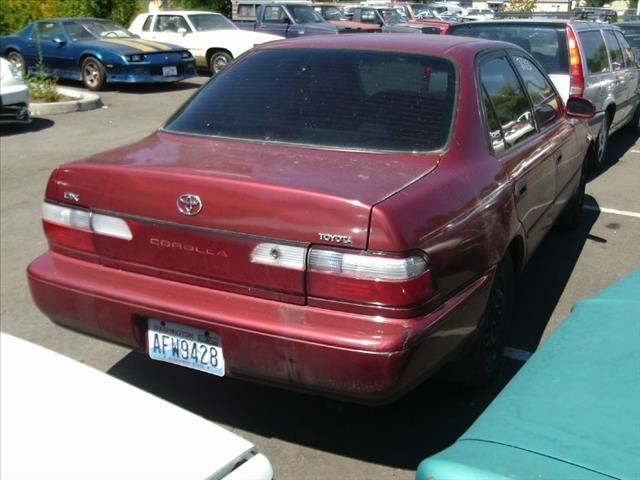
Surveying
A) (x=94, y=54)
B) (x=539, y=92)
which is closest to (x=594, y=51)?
(x=539, y=92)

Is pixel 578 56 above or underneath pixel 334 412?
above

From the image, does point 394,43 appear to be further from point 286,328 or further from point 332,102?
point 286,328

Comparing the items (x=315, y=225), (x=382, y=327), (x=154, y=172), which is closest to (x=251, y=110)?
(x=154, y=172)

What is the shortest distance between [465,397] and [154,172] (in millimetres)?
1862

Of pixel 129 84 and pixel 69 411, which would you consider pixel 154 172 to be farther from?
pixel 129 84

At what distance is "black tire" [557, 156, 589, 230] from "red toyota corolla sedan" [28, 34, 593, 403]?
2.13 metres

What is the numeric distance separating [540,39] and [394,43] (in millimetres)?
4490

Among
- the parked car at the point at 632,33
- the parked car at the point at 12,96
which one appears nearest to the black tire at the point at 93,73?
the parked car at the point at 12,96

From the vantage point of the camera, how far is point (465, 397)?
3.66 m

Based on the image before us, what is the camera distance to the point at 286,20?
19.7 meters

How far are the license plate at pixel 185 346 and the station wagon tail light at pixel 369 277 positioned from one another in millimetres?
516

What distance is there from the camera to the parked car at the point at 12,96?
9.99 metres

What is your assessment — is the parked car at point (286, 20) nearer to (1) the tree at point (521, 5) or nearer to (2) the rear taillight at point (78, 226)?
(1) the tree at point (521, 5)

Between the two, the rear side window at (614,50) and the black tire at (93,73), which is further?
the black tire at (93,73)
